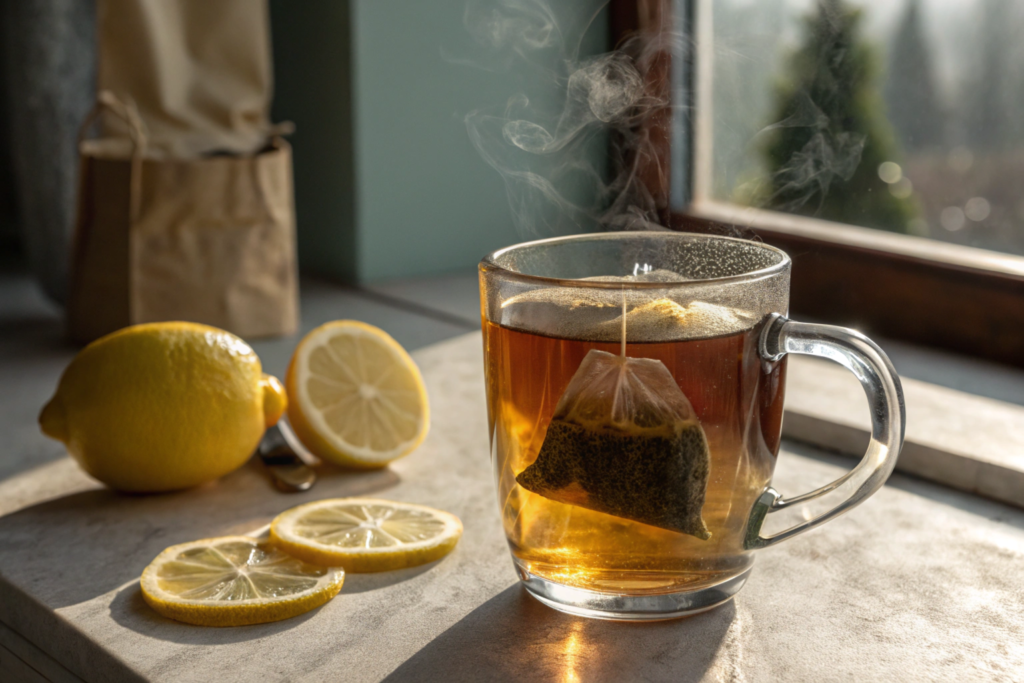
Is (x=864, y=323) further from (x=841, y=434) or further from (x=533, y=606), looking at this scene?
(x=533, y=606)

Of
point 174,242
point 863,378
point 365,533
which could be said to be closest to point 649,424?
point 863,378

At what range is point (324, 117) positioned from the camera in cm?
174

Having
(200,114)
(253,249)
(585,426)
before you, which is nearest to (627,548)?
(585,426)

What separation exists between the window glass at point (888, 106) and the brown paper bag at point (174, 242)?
27.6 inches

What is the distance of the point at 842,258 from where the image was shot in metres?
1.45

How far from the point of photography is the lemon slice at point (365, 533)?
2.26 ft

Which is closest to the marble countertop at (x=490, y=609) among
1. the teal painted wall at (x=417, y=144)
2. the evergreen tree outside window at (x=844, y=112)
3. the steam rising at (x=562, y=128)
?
the steam rising at (x=562, y=128)

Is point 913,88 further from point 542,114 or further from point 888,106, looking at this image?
point 542,114

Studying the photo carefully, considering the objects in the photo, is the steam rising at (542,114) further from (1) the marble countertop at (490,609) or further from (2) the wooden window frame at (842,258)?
(1) the marble countertop at (490,609)

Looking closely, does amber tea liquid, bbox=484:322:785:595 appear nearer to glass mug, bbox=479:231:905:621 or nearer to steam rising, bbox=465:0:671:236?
glass mug, bbox=479:231:905:621

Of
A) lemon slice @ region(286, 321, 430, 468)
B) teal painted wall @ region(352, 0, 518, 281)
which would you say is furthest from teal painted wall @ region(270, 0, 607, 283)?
lemon slice @ region(286, 321, 430, 468)

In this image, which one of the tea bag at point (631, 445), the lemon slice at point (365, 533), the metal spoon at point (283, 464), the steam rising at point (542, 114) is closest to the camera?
the tea bag at point (631, 445)

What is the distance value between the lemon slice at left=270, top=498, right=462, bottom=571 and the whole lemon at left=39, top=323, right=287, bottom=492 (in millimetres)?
85

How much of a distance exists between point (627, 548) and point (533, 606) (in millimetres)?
107
